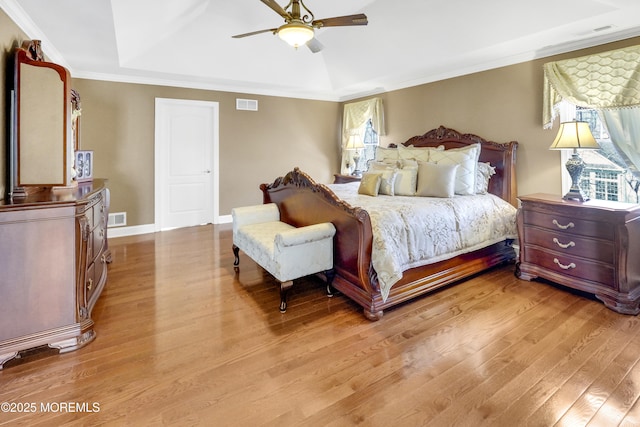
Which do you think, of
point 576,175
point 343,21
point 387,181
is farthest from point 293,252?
point 576,175

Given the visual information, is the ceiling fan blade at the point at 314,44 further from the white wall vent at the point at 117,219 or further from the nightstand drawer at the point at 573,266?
the white wall vent at the point at 117,219

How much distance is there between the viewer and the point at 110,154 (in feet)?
16.2

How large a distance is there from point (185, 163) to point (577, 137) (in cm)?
524

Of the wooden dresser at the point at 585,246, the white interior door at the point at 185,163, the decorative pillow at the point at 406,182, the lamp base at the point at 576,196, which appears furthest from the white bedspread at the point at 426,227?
the white interior door at the point at 185,163

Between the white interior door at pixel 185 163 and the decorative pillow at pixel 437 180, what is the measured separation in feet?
12.0

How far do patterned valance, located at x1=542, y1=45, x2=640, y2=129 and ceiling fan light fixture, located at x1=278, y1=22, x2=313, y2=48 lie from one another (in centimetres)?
267

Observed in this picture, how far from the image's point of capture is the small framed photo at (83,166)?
3.38 meters

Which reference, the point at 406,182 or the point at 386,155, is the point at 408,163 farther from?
the point at 386,155

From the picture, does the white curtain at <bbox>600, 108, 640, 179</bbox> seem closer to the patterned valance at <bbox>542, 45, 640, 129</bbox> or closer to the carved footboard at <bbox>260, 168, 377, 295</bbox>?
the patterned valance at <bbox>542, 45, 640, 129</bbox>

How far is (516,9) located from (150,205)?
5317 mm

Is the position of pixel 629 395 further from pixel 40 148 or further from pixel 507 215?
pixel 40 148

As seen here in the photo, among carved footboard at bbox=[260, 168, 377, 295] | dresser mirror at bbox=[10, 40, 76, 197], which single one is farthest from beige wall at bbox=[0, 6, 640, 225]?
carved footboard at bbox=[260, 168, 377, 295]

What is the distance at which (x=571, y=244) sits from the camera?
2.99 meters

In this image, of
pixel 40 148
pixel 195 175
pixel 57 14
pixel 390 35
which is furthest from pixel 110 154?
pixel 390 35
